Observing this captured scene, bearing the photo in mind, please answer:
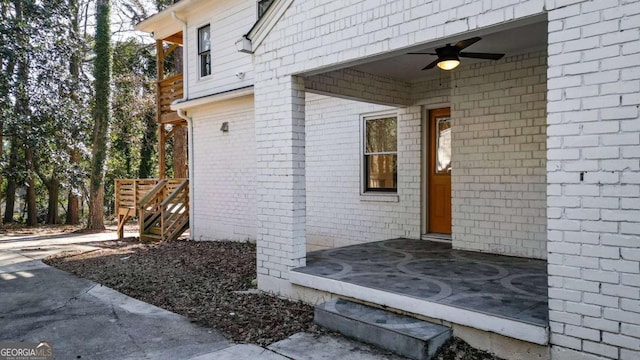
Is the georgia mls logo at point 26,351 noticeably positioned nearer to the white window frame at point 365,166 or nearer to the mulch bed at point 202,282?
the mulch bed at point 202,282

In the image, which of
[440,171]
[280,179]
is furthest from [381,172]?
[280,179]

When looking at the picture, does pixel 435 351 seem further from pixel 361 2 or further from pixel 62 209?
pixel 62 209

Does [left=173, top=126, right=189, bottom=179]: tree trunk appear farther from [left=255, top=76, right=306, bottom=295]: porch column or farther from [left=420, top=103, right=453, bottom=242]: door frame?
[left=255, top=76, right=306, bottom=295]: porch column

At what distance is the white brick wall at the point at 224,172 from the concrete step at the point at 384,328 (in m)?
6.04

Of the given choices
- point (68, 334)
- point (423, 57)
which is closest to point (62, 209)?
point (68, 334)

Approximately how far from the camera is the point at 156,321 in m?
4.78

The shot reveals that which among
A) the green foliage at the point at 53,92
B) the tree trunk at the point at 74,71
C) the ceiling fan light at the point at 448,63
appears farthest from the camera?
the tree trunk at the point at 74,71

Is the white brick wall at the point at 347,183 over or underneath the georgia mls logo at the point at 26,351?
over

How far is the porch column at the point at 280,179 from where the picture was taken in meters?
5.33

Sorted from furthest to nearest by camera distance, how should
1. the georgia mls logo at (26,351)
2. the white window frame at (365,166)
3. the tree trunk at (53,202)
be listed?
the tree trunk at (53,202) < the white window frame at (365,166) < the georgia mls logo at (26,351)

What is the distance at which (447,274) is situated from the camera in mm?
4930

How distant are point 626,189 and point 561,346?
3.98ft

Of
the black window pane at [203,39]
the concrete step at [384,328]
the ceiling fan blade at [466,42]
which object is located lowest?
the concrete step at [384,328]

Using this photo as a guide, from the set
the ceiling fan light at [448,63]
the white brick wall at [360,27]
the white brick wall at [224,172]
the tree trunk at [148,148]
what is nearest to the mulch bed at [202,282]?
the white brick wall at [224,172]
